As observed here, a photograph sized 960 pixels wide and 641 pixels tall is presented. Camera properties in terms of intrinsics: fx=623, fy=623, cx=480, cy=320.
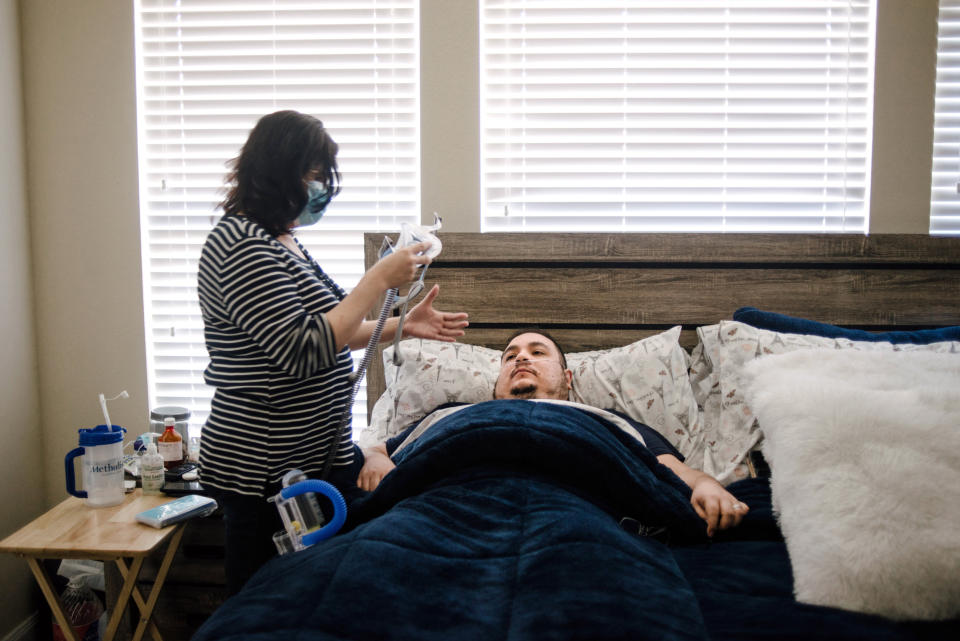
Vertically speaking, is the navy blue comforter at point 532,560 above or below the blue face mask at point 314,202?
below

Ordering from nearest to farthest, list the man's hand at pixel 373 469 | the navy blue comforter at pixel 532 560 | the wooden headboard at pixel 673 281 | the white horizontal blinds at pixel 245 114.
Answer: the navy blue comforter at pixel 532 560 < the man's hand at pixel 373 469 < the wooden headboard at pixel 673 281 < the white horizontal blinds at pixel 245 114

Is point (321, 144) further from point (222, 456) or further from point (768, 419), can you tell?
point (768, 419)

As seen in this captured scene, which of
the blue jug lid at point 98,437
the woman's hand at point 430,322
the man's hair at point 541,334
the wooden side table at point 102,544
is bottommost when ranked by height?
the wooden side table at point 102,544

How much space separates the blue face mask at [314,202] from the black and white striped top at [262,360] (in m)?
0.11

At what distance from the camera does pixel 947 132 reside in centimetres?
217

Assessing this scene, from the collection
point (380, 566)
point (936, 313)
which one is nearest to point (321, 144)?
point (380, 566)

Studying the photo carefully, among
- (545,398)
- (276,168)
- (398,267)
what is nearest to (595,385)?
(545,398)

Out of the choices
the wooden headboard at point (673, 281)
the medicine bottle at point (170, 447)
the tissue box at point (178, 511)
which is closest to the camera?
the tissue box at point (178, 511)

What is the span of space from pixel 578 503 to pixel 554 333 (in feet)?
3.24

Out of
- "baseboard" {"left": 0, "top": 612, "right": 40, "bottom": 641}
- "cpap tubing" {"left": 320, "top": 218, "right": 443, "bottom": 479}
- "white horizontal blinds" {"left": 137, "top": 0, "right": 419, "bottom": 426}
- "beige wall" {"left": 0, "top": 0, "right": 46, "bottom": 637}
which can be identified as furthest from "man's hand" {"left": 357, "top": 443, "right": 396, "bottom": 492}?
"baseboard" {"left": 0, "top": 612, "right": 40, "bottom": 641}

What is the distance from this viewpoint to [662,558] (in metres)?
1.12

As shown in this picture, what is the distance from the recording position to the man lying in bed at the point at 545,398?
135 centimetres

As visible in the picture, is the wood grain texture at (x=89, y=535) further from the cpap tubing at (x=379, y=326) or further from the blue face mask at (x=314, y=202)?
the blue face mask at (x=314, y=202)

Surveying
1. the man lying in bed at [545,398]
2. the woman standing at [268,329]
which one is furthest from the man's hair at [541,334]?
the woman standing at [268,329]
